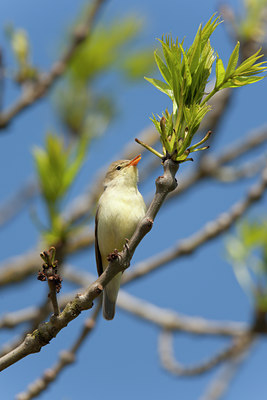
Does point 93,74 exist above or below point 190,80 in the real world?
above

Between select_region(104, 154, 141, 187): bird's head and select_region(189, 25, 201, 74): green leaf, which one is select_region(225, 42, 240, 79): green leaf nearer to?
select_region(189, 25, 201, 74): green leaf

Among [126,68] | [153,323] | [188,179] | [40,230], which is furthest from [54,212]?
[126,68]

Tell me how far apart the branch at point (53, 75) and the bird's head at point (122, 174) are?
2.74 feet

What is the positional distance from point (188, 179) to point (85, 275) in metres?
1.36

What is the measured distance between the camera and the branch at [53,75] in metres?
3.99

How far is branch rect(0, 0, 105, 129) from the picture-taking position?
13.1 feet

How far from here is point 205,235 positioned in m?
3.84

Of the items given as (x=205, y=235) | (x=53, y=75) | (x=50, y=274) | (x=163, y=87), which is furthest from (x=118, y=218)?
(x=50, y=274)

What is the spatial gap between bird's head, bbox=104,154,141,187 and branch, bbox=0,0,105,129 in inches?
32.9

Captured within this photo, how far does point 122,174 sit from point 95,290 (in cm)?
254

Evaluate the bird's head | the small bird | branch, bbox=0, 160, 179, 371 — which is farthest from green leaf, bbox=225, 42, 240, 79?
the bird's head

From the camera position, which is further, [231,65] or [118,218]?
[118,218]

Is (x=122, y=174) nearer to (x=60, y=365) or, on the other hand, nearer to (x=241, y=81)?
(x=60, y=365)

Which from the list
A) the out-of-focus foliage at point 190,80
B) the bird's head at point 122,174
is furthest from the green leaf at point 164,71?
the bird's head at point 122,174
